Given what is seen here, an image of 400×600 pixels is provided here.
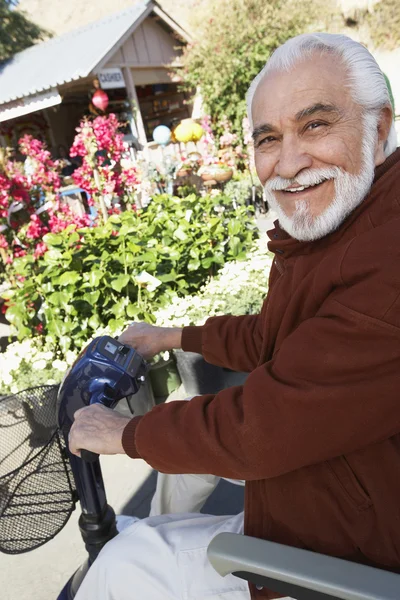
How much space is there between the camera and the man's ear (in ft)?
3.63

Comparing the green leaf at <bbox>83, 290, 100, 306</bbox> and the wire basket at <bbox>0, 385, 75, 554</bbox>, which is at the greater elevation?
the green leaf at <bbox>83, 290, 100, 306</bbox>

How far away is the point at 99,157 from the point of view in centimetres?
476

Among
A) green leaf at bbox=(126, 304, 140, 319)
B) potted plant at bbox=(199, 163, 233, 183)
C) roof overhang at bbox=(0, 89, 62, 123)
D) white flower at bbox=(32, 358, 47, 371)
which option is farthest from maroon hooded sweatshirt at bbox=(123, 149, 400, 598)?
roof overhang at bbox=(0, 89, 62, 123)

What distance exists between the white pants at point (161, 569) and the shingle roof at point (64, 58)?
923 centimetres

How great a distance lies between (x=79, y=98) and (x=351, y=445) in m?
14.6

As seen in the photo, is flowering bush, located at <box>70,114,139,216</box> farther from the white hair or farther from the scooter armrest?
the scooter armrest

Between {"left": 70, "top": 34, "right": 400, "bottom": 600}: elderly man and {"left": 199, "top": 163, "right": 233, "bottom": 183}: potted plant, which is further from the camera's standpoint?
{"left": 199, "top": 163, "right": 233, "bottom": 183}: potted plant

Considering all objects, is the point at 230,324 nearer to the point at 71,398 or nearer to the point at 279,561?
the point at 71,398

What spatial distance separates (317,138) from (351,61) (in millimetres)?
179

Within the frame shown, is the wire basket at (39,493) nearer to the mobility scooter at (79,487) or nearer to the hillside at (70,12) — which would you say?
the mobility scooter at (79,487)

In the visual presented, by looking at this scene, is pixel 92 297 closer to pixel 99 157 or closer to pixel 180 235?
pixel 180 235

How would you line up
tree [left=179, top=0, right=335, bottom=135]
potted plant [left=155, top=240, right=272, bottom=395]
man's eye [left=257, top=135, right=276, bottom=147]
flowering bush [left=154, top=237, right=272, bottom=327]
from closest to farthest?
man's eye [left=257, top=135, right=276, bottom=147] → potted plant [left=155, top=240, right=272, bottom=395] → flowering bush [left=154, top=237, right=272, bottom=327] → tree [left=179, top=0, right=335, bottom=135]

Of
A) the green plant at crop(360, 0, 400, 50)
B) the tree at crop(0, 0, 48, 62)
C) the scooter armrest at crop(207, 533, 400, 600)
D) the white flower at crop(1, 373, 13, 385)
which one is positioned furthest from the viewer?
the tree at crop(0, 0, 48, 62)

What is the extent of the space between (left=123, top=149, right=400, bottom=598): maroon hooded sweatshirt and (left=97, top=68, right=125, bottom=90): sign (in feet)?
32.6
